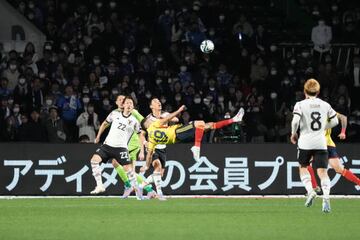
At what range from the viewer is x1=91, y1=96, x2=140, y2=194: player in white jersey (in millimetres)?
20359

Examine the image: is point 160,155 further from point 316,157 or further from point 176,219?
point 176,219

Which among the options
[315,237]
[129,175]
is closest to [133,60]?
[129,175]

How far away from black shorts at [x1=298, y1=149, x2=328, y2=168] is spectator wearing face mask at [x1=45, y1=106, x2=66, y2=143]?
339 inches

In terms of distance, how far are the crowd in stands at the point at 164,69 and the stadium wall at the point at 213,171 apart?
3.99 ft

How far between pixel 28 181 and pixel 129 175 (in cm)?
305

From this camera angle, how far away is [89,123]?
2445 centimetres

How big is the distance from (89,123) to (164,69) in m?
3.15

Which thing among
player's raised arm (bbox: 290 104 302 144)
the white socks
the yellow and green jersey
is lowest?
the white socks

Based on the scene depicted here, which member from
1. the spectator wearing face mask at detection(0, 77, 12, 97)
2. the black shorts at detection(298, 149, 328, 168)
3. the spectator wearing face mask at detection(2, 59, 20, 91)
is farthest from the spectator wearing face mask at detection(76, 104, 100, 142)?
the black shorts at detection(298, 149, 328, 168)

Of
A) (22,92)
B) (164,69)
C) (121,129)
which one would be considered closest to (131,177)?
(121,129)

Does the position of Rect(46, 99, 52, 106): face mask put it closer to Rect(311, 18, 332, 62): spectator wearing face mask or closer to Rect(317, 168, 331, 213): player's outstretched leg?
Rect(311, 18, 332, 62): spectator wearing face mask

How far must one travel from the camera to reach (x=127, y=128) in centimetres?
2058

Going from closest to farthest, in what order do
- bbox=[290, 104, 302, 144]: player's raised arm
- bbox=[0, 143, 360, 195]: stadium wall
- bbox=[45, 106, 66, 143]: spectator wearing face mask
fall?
bbox=[290, 104, 302, 144]: player's raised arm
bbox=[0, 143, 360, 195]: stadium wall
bbox=[45, 106, 66, 143]: spectator wearing face mask

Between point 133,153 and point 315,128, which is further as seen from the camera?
point 133,153
